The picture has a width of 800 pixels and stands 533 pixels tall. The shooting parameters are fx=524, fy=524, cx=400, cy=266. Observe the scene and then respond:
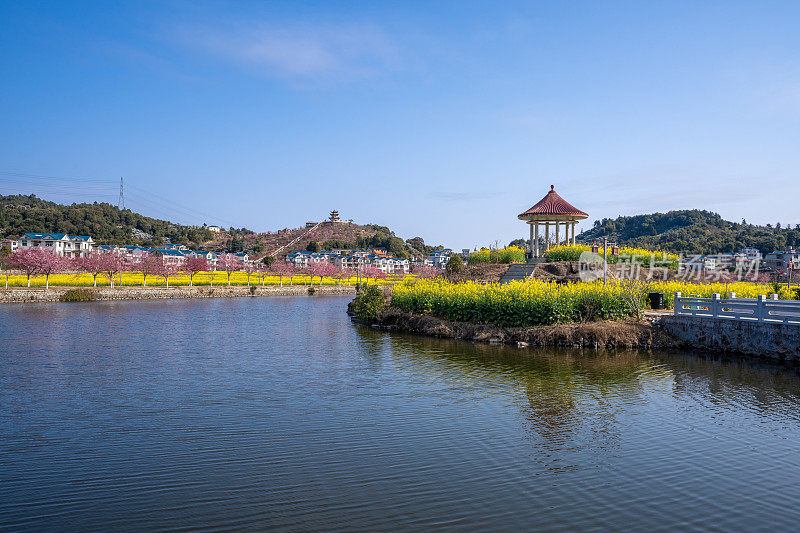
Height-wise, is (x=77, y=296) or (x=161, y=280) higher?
(x=161, y=280)

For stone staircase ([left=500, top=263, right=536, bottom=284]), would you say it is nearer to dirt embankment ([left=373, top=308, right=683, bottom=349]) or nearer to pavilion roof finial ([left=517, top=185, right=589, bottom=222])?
pavilion roof finial ([left=517, top=185, right=589, bottom=222])

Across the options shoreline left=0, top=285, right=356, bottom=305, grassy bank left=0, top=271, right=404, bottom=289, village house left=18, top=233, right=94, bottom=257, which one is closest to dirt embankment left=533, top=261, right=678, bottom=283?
shoreline left=0, top=285, right=356, bottom=305

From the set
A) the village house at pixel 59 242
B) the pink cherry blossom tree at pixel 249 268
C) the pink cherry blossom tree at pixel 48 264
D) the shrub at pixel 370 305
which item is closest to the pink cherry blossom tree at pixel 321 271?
the pink cherry blossom tree at pixel 249 268

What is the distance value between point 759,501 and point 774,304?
11549mm

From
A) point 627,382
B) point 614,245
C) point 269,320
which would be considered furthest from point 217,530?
point 614,245

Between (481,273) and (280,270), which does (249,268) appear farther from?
(481,273)

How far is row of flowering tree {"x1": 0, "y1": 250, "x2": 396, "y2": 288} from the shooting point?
148 ft

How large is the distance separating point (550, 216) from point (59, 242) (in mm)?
88918

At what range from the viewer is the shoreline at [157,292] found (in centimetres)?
3940

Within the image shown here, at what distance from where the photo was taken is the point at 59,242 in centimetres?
8906

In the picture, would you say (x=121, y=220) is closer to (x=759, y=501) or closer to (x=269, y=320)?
(x=269, y=320)

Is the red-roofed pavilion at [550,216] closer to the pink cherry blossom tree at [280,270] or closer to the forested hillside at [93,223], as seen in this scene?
the pink cherry blossom tree at [280,270]

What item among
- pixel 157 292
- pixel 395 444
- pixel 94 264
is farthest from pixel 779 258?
pixel 94 264

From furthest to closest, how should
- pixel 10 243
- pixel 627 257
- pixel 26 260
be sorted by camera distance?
1. pixel 10 243
2. pixel 26 260
3. pixel 627 257
